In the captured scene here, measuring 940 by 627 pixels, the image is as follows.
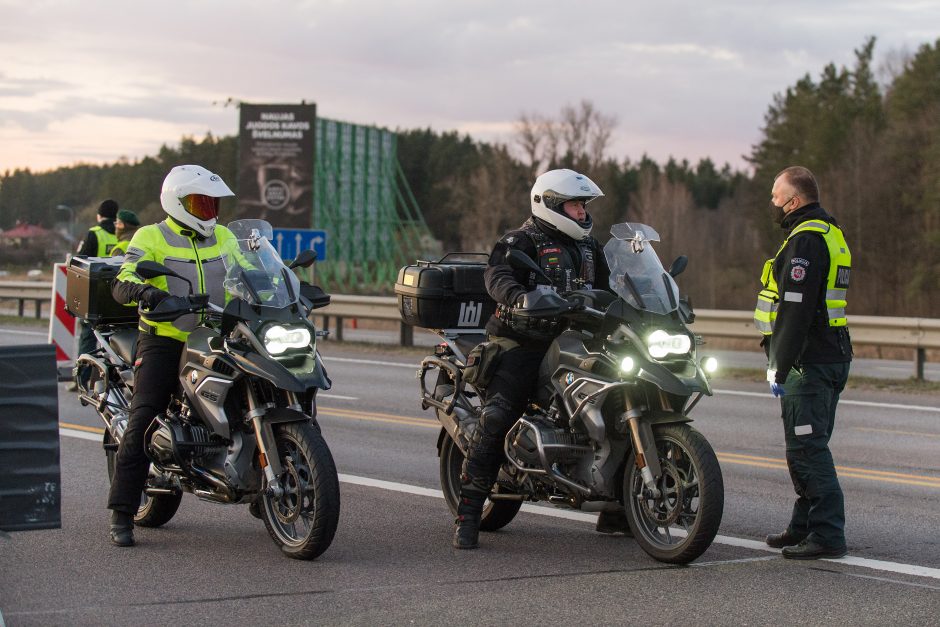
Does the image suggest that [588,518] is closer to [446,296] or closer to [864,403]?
[446,296]

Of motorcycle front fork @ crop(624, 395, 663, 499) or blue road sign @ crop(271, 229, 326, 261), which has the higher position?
blue road sign @ crop(271, 229, 326, 261)

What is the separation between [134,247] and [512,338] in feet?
7.10

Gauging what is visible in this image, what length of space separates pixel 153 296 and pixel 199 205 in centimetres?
64

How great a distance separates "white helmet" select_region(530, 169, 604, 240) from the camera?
7164mm

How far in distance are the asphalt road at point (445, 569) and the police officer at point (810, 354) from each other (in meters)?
0.25

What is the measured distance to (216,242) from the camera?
754 cm

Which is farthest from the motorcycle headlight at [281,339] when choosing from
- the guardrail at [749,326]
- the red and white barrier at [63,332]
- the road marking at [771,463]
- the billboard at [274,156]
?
the billboard at [274,156]

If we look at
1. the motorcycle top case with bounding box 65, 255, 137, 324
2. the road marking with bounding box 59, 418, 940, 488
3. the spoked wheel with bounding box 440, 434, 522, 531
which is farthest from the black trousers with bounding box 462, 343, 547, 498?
the road marking with bounding box 59, 418, 940, 488

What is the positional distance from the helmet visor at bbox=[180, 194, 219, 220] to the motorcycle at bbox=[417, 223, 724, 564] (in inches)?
70.2

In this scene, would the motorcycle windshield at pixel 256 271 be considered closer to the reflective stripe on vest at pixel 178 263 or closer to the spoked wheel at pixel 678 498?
the reflective stripe on vest at pixel 178 263

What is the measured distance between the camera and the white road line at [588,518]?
676 cm

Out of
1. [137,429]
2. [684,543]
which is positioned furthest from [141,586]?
[684,543]

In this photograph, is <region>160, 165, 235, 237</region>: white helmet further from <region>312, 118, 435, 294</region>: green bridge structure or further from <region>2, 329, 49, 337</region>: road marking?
<region>312, 118, 435, 294</region>: green bridge structure

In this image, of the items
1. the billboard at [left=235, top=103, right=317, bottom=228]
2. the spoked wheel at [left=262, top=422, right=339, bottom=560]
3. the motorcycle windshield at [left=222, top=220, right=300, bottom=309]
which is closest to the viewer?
the spoked wheel at [left=262, top=422, right=339, bottom=560]
